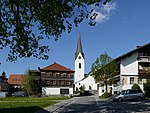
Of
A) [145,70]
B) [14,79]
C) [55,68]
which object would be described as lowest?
[14,79]

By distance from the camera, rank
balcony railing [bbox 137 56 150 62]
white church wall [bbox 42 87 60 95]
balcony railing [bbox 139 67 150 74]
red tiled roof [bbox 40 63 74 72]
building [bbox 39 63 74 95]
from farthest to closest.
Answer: red tiled roof [bbox 40 63 74 72] < building [bbox 39 63 74 95] < white church wall [bbox 42 87 60 95] < balcony railing [bbox 139 67 150 74] < balcony railing [bbox 137 56 150 62]

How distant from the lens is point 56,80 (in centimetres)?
8819

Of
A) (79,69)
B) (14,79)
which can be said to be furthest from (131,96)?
(79,69)

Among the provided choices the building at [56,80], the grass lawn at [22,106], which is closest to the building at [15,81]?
the building at [56,80]

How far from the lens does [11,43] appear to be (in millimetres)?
18422

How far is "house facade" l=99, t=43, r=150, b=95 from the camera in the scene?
2247 inches

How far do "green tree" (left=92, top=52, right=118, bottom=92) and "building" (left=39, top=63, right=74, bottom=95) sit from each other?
30.3m

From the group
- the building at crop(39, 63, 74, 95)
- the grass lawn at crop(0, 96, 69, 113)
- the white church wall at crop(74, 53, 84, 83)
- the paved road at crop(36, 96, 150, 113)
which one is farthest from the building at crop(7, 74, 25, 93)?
the paved road at crop(36, 96, 150, 113)

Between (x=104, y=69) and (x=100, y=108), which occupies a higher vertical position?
(x=104, y=69)

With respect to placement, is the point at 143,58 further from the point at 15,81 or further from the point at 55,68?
the point at 15,81

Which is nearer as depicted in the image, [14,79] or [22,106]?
[22,106]

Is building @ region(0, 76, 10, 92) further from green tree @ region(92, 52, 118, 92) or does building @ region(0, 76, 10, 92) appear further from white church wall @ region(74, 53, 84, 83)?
green tree @ region(92, 52, 118, 92)

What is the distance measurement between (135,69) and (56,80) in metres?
35.4

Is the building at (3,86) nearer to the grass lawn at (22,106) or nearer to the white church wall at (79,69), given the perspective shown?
the white church wall at (79,69)
